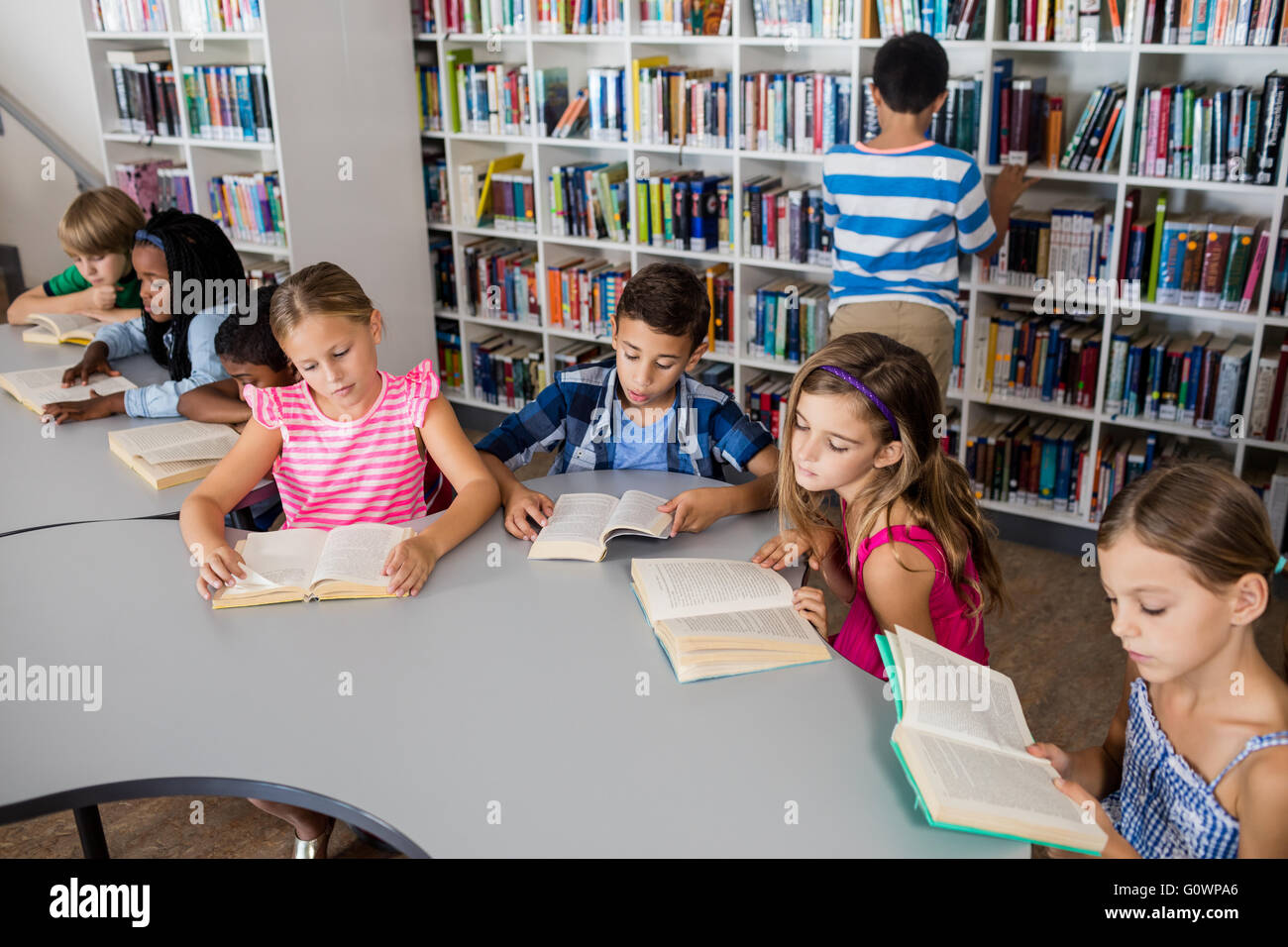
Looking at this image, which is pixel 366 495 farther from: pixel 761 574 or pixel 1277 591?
pixel 1277 591

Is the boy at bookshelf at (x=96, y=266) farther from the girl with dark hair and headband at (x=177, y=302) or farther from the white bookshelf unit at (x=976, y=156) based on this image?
the white bookshelf unit at (x=976, y=156)

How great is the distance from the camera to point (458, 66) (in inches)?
165

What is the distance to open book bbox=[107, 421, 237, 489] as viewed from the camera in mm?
2199

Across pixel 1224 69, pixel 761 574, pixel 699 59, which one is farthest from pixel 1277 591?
pixel 699 59

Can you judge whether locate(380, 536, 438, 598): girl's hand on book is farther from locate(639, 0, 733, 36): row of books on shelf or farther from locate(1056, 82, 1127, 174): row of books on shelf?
locate(639, 0, 733, 36): row of books on shelf

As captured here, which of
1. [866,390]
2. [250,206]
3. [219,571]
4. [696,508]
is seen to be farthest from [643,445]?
[250,206]

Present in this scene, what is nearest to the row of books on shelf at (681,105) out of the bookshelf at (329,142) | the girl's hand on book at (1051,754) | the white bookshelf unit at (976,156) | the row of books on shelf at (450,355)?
the white bookshelf unit at (976,156)

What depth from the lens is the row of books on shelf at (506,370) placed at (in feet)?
14.6

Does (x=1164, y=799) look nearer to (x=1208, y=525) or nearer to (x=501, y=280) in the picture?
(x=1208, y=525)

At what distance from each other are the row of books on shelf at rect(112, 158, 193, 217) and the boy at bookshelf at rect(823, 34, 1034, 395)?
8.81ft

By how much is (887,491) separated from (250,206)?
3.30 meters

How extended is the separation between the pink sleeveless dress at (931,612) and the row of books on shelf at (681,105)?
2.21 metres

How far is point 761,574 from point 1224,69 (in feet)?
7.83

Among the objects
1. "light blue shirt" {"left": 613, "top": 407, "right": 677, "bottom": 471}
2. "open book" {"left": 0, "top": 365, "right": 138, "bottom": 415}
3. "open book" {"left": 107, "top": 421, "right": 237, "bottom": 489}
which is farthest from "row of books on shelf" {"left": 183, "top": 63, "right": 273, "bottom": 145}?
"light blue shirt" {"left": 613, "top": 407, "right": 677, "bottom": 471}
